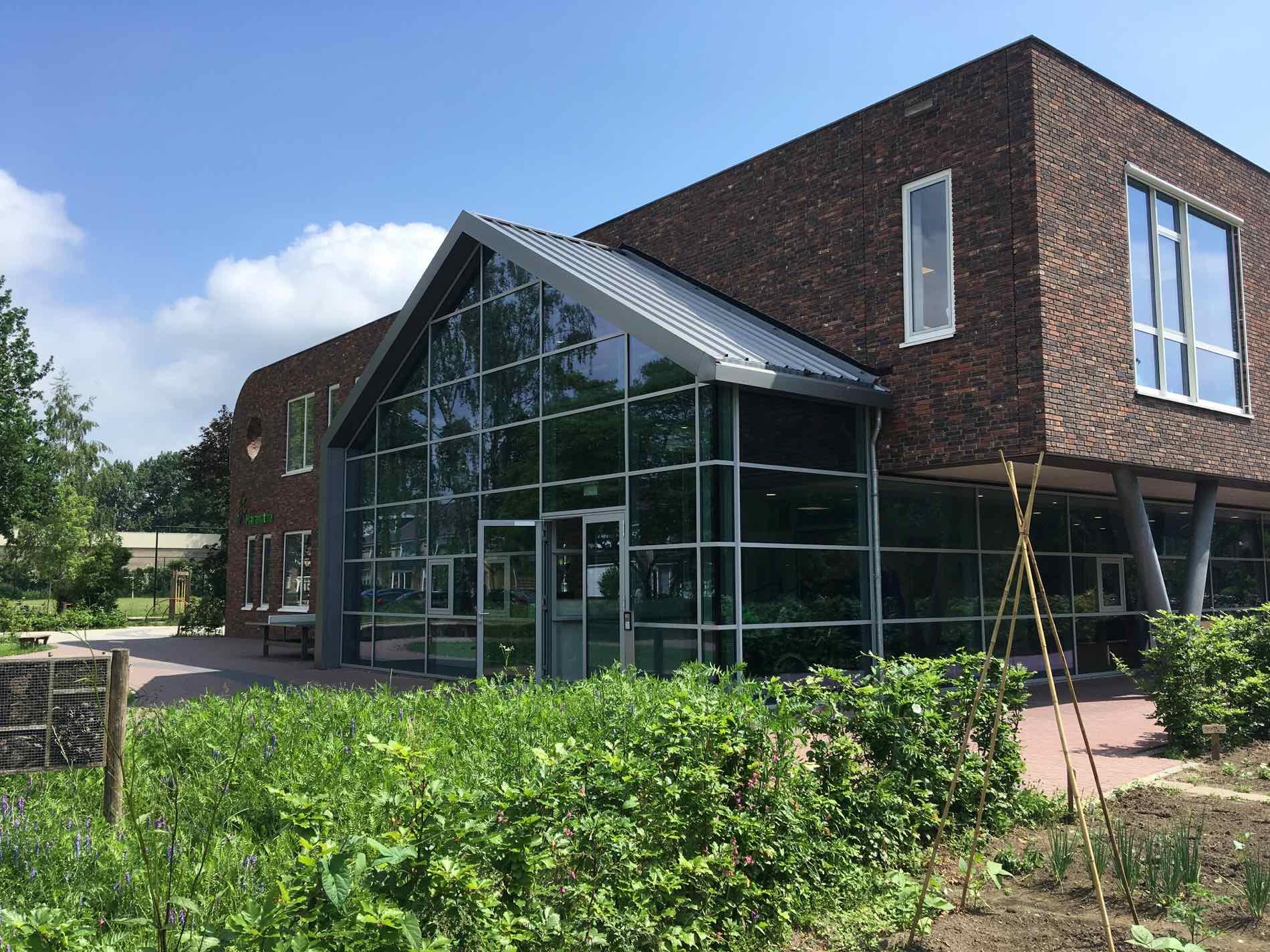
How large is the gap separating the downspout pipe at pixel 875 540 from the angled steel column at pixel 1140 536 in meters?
3.19

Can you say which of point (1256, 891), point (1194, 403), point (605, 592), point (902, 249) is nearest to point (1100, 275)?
point (902, 249)

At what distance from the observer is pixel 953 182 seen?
13.2 meters

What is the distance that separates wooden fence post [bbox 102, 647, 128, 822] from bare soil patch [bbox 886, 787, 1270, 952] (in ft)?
13.4

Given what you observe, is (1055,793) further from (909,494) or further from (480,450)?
(480,450)

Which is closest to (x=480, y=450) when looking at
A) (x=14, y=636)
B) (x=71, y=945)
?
(x=71, y=945)

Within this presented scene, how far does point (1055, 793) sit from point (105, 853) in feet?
19.9

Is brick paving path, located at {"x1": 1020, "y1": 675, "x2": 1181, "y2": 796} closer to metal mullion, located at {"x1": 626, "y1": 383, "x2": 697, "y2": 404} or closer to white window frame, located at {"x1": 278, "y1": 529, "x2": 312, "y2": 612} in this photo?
metal mullion, located at {"x1": 626, "y1": 383, "x2": 697, "y2": 404}

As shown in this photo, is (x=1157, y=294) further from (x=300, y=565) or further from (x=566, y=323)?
(x=300, y=565)

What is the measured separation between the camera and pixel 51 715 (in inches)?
215

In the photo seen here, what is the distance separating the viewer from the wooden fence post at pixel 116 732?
214 inches

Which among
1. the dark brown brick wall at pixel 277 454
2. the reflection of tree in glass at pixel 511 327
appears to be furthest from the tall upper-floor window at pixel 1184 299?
the dark brown brick wall at pixel 277 454

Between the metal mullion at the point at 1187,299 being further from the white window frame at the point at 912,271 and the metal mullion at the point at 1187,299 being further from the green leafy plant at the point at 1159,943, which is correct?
the green leafy plant at the point at 1159,943

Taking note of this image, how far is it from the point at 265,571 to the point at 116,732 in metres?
23.1

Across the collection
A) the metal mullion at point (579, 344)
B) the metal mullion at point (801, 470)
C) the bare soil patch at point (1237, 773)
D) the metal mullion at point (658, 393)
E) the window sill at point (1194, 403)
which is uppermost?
the metal mullion at point (579, 344)
